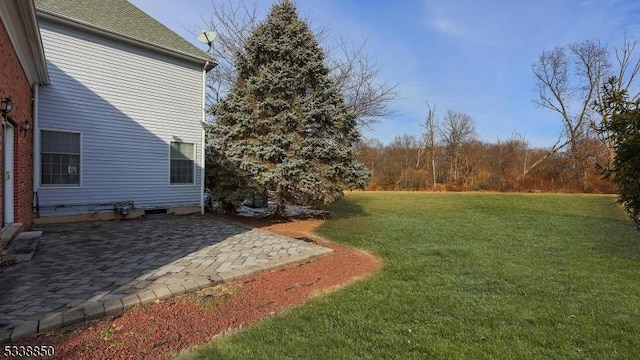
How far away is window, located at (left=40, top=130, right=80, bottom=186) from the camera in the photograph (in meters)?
8.30

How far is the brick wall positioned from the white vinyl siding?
30.4 inches

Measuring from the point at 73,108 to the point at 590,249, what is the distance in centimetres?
1159

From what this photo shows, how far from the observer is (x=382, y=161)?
30172 mm

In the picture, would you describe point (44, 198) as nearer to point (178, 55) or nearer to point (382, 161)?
point (178, 55)

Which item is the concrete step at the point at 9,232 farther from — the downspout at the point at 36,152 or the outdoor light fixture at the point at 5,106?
the downspout at the point at 36,152

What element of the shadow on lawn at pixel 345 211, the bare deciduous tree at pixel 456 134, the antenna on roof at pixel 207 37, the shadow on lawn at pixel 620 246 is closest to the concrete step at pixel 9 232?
the shadow on lawn at pixel 345 211

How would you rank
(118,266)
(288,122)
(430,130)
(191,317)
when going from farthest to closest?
1. (430,130)
2. (288,122)
3. (118,266)
4. (191,317)

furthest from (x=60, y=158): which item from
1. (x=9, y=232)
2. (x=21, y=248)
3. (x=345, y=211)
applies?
(x=345, y=211)

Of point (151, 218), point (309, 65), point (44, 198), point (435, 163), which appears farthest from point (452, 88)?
point (44, 198)

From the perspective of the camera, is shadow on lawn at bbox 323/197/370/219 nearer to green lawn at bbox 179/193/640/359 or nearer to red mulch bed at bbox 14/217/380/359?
green lawn at bbox 179/193/640/359

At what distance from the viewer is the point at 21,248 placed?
537cm

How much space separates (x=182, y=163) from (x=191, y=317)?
8.04m

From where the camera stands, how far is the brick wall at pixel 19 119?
5009 millimetres

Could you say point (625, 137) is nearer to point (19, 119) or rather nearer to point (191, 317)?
point (191, 317)
